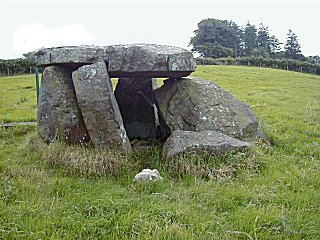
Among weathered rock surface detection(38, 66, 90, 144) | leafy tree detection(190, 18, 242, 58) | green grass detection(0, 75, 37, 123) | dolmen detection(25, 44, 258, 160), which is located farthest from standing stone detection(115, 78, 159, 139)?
leafy tree detection(190, 18, 242, 58)

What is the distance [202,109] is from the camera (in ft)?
25.0

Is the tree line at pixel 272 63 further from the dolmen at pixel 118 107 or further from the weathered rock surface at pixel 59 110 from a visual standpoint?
the weathered rock surface at pixel 59 110

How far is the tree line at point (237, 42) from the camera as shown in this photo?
5829 cm

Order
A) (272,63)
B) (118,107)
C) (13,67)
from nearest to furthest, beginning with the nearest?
(118,107), (13,67), (272,63)

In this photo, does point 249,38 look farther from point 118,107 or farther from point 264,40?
point 118,107

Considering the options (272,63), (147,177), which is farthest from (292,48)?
(147,177)

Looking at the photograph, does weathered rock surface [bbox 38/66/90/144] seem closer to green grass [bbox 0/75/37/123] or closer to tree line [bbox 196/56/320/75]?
green grass [bbox 0/75/37/123]

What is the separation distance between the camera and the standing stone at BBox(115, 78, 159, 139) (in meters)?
8.59

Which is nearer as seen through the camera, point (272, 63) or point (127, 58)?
point (127, 58)

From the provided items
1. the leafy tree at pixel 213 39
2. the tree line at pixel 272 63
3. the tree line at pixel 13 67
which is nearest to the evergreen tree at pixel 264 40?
the leafy tree at pixel 213 39

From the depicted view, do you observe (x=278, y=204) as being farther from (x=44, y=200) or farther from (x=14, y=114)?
(x=14, y=114)

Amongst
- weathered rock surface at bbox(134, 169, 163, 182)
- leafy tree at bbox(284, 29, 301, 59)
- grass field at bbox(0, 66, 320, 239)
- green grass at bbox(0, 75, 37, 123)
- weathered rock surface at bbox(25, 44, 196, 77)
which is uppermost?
leafy tree at bbox(284, 29, 301, 59)

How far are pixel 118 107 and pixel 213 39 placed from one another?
2252 inches

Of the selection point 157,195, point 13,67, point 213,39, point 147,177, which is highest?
point 213,39
